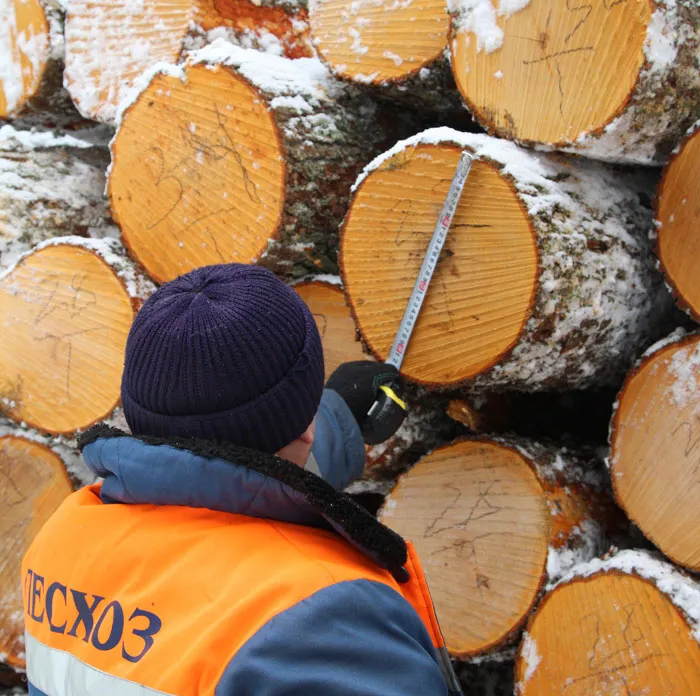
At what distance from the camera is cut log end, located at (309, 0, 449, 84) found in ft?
5.87

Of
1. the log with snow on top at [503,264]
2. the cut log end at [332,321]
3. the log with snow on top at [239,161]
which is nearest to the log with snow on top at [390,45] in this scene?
the log with snow on top at [239,161]

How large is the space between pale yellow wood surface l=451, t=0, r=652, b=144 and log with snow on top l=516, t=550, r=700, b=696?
0.94m

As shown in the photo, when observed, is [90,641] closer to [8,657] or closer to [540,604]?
[540,604]

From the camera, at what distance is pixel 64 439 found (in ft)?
7.12

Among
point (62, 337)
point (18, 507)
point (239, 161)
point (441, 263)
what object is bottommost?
point (18, 507)

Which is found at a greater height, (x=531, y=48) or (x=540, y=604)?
(x=531, y=48)

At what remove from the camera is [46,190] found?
235 centimetres

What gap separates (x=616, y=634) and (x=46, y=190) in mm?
2092

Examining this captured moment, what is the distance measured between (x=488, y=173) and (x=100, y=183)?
1548 millimetres

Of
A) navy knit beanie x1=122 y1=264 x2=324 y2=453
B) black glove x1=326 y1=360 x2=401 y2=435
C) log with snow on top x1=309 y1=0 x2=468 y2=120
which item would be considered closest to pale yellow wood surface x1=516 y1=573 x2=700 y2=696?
black glove x1=326 y1=360 x2=401 y2=435

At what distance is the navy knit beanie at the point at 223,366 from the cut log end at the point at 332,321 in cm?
98

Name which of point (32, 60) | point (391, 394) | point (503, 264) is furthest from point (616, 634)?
point (32, 60)

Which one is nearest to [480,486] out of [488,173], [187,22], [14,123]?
[488,173]

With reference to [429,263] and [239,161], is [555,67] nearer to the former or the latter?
[429,263]
